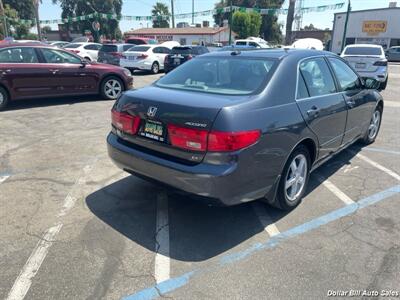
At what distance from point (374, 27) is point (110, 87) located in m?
40.7

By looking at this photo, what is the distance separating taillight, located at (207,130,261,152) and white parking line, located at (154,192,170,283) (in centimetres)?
98

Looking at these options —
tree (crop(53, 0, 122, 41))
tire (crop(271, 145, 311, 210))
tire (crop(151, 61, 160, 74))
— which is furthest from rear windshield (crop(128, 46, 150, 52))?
tree (crop(53, 0, 122, 41))

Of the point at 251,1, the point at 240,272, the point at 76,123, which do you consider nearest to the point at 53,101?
the point at 76,123

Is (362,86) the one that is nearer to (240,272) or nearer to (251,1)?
(240,272)

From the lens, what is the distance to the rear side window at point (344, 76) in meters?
4.47

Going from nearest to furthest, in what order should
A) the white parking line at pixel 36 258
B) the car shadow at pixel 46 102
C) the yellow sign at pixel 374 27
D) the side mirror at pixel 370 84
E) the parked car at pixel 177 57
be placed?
the white parking line at pixel 36 258 < the side mirror at pixel 370 84 < the car shadow at pixel 46 102 < the parked car at pixel 177 57 < the yellow sign at pixel 374 27

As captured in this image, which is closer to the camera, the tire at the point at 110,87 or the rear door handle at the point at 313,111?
the rear door handle at the point at 313,111

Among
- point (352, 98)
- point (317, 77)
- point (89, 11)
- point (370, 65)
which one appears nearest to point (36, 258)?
point (317, 77)

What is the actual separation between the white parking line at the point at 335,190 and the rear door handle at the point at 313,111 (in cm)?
108

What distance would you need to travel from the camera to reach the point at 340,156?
214 inches

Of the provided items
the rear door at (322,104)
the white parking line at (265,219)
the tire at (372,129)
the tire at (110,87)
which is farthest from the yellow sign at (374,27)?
the white parking line at (265,219)

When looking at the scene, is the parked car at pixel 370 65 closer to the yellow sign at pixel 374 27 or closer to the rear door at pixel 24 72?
the rear door at pixel 24 72
